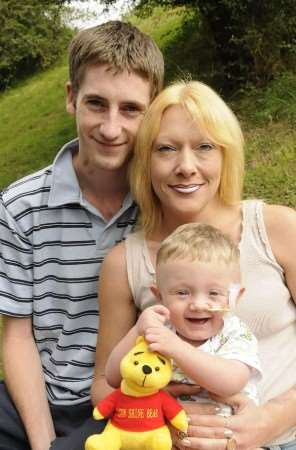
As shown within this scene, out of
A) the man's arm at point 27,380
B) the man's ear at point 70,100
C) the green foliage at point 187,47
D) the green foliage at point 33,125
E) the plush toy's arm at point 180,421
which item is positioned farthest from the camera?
the green foliage at point 33,125

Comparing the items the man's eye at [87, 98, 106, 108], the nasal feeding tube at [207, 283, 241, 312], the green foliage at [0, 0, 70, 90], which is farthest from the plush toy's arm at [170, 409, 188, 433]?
the green foliage at [0, 0, 70, 90]

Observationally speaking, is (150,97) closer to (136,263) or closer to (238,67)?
(136,263)

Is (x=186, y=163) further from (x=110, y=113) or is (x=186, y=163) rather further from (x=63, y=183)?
(x=63, y=183)

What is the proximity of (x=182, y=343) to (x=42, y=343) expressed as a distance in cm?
108

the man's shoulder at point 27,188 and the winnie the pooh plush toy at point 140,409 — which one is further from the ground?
the man's shoulder at point 27,188

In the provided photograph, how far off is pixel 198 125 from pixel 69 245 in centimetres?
77

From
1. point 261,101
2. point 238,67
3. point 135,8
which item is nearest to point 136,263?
point 261,101

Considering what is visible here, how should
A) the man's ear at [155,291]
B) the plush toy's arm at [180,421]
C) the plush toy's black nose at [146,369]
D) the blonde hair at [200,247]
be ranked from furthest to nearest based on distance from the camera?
the man's ear at [155,291] → the blonde hair at [200,247] → the plush toy's arm at [180,421] → the plush toy's black nose at [146,369]

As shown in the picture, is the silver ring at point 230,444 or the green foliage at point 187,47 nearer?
the silver ring at point 230,444

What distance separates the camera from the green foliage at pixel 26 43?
776 inches

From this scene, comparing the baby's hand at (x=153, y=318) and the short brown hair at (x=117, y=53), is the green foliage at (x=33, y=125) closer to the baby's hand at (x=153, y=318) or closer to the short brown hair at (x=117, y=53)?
the short brown hair at (x=117, y=53)

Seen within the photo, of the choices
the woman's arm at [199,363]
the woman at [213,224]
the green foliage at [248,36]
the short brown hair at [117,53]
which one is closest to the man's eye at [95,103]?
the short brown hair at [117,53]

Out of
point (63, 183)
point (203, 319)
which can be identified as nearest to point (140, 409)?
point (203, 319)

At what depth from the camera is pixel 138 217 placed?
2.97 m
